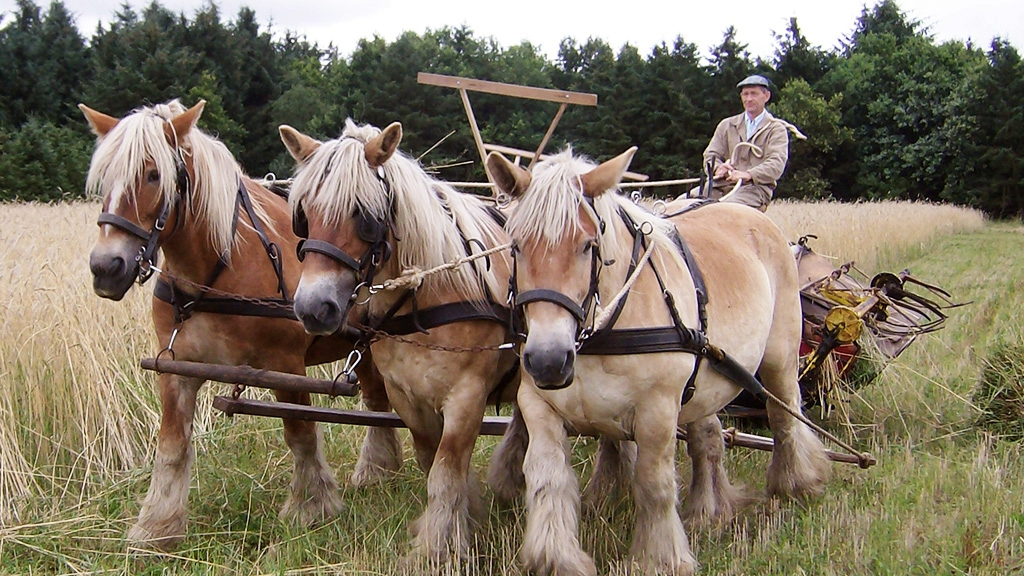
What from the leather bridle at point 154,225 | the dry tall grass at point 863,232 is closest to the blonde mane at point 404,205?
the leather bridle at point 154,225

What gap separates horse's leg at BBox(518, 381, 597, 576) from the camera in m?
3.20

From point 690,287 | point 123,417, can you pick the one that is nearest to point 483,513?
point 690,287

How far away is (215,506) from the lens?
173 inches

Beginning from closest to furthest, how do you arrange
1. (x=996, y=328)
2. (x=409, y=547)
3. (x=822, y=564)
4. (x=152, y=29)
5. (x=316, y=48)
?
(x=822, y=564) → (x=409, y=547) → (x=996, y=328) → (x=152, y=29) → (x=316, y=48)

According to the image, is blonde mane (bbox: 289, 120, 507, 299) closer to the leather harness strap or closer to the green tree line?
the leather harness strap

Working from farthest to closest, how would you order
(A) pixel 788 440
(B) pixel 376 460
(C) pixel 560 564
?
(B) pixel 376 460, (A) pixel 788 440, (C) pixel 560 564

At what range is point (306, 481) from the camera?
426cm

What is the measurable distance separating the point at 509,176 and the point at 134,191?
1.55 metres

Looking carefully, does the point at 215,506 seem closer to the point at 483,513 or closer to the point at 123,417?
the point at 123,417

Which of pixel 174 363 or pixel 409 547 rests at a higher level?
pixel 174 363

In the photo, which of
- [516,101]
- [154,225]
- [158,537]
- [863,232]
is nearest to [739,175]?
[154,225]

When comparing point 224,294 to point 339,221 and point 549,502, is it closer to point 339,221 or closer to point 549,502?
point 339,221

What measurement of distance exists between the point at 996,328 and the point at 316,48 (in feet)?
148

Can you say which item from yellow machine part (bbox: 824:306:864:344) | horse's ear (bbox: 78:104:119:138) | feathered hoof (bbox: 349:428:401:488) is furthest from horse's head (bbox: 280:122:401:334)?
yellow machine part (bbox: 824:306:864:344)
